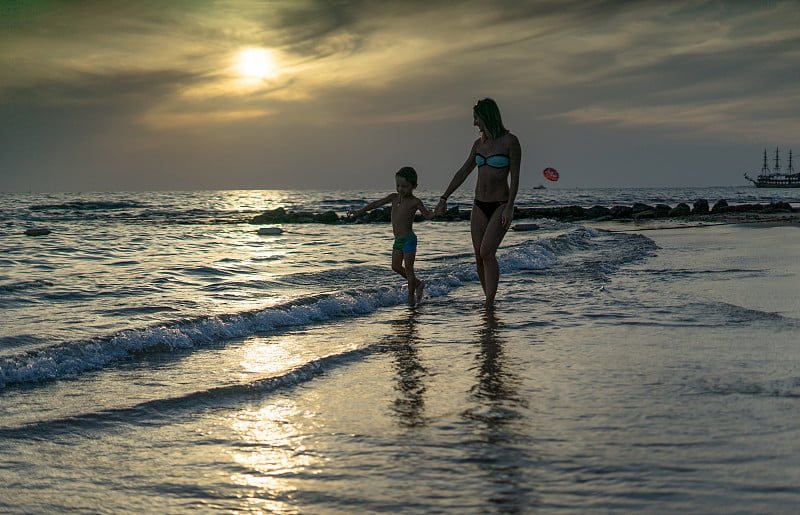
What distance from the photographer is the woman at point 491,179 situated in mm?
7840

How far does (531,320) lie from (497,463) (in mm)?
4160

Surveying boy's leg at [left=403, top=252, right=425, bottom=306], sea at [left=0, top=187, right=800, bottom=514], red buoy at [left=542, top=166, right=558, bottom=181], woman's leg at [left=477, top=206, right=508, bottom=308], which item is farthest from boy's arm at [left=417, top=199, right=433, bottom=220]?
red buoy at [left=542, top=166, right=558, bottom=181]

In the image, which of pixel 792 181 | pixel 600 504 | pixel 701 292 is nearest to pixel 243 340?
pixel 600 504

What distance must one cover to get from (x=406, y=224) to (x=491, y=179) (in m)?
1.81

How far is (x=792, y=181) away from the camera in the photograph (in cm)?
16275

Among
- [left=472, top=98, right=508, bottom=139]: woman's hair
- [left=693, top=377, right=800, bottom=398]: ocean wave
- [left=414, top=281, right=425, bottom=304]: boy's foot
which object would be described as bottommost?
[left=693, top=377, right=800, bottom=398]: ocean wave

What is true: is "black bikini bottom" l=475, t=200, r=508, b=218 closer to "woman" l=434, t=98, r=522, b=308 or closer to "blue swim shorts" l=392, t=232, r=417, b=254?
"woman" l=434, t=98, r=522, b=308

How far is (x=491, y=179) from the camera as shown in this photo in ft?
26.1

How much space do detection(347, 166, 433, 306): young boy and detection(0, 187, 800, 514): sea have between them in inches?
15.2

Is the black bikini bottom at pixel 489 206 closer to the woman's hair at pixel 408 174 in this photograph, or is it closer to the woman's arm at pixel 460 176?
the woman's arm at pixel 460 176

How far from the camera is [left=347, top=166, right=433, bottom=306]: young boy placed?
9.20 meters

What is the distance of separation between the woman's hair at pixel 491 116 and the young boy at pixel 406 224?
62.2 inches

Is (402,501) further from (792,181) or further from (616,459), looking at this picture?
(792,181)

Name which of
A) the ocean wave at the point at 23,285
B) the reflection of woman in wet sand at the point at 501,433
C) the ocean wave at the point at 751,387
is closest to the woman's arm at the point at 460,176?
the reflection of woman in wet sand at the point at 501,433
